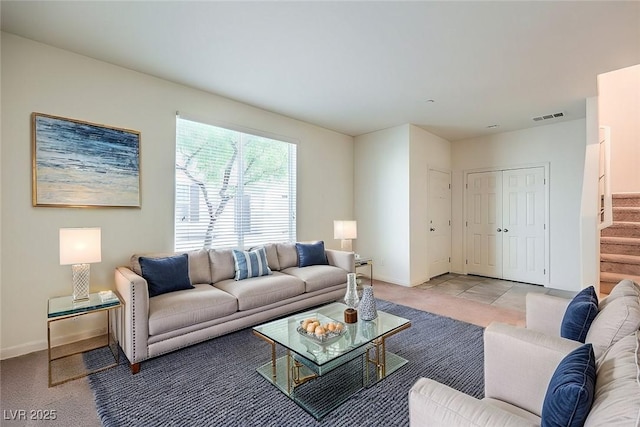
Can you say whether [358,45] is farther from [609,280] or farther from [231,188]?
[609,280]

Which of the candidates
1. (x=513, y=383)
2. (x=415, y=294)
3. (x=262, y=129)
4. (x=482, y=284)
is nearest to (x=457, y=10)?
(x=513, y=383)

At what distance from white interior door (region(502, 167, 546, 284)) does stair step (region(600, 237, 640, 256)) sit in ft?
2.41

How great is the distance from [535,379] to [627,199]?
5.16 meters

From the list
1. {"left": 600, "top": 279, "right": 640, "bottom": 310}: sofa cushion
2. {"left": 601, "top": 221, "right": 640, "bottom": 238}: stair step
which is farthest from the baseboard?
{"left": 601, "top": 221, "right": 640, "bottom": 238}: stair step

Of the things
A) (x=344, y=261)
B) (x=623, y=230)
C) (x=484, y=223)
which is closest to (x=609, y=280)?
(x=623, y=230)

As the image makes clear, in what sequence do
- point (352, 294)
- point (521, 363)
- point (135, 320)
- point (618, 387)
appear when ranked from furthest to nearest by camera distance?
1. point (352, 294)
2. point (135, 320)
3. point (521, 363)
4. point (618, 387)

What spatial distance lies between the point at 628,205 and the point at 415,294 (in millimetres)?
3717

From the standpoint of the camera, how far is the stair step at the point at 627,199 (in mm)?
4523

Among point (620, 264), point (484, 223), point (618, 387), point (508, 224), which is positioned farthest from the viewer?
point (484, 223)

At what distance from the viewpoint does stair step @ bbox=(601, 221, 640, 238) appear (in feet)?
13.9

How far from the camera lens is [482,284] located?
4.92 meters

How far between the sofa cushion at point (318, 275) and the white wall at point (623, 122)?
526cm

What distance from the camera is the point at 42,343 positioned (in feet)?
8.44

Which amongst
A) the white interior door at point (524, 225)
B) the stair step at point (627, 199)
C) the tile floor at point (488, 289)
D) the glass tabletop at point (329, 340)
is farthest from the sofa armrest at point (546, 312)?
the stair step at point (627, 199)
